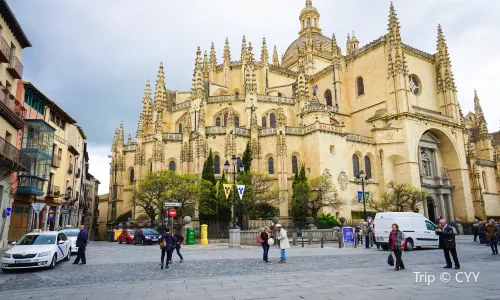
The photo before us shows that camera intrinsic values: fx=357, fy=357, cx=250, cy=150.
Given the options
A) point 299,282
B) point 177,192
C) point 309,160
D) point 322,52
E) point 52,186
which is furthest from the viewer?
point 322,52

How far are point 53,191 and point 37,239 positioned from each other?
16.3 metres

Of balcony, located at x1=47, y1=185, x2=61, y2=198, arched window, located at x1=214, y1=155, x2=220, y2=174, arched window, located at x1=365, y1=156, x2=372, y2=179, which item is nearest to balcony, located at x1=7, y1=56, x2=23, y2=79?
balcony, located at x1=47, y1=185, x2=61, y2=198

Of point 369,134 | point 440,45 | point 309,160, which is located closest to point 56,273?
point 309,160

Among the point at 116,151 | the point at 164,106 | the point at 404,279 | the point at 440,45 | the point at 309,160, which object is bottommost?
the point at 404,279

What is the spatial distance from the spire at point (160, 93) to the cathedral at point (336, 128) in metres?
0.13

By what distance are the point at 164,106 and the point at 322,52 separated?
29.3m

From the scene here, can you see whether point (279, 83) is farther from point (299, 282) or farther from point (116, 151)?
point (299, 282)

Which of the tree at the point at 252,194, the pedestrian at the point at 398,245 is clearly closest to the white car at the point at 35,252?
the pedestrian at the point at 398,245

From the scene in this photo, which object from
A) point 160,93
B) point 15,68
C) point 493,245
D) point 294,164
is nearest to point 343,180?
point 294,164

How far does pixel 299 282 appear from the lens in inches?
325

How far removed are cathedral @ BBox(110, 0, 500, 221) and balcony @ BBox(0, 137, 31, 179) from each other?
56.1 ft

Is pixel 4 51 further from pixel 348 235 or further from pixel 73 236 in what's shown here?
pixel 348 235

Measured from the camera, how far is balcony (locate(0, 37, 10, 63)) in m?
18.4

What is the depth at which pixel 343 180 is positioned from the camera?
35688 millimetres
